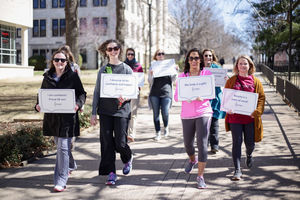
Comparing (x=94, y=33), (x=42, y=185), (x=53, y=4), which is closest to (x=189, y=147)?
(x=42, y=185)

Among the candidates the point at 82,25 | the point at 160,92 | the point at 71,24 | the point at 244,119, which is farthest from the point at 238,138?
the point at 82,25

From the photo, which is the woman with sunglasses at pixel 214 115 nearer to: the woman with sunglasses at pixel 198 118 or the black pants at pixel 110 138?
the woman with sunglasses at pixel 198 118

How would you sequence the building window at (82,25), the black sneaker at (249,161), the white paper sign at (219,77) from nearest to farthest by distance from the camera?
the black sneaker at (249,161) < the white paper sign at (219,77) < the building window at (82,25)

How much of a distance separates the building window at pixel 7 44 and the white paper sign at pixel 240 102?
23.8m

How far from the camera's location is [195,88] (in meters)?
5.35

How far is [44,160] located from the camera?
6766 mm

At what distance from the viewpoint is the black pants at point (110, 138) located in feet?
17.4

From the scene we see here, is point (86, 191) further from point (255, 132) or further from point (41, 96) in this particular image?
point (255, 132)

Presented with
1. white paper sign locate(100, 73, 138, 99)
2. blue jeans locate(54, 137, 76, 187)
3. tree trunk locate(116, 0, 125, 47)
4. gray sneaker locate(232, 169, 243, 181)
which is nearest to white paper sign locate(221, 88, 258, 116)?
gray sneaker locate(232, 169, 243, 181)

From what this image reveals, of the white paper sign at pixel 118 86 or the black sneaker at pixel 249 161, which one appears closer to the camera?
the white paper sign at pixel 118 86

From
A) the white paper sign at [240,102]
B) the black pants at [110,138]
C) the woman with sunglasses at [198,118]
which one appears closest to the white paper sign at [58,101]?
the black pants at [110,138]

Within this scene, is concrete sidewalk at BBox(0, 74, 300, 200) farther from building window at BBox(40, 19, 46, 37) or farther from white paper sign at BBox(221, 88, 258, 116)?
building window at BBox(40, 19, 46, 37)

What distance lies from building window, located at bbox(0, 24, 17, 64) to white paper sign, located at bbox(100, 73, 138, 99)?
909 inches

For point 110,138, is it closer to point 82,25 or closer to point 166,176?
point 166,176
